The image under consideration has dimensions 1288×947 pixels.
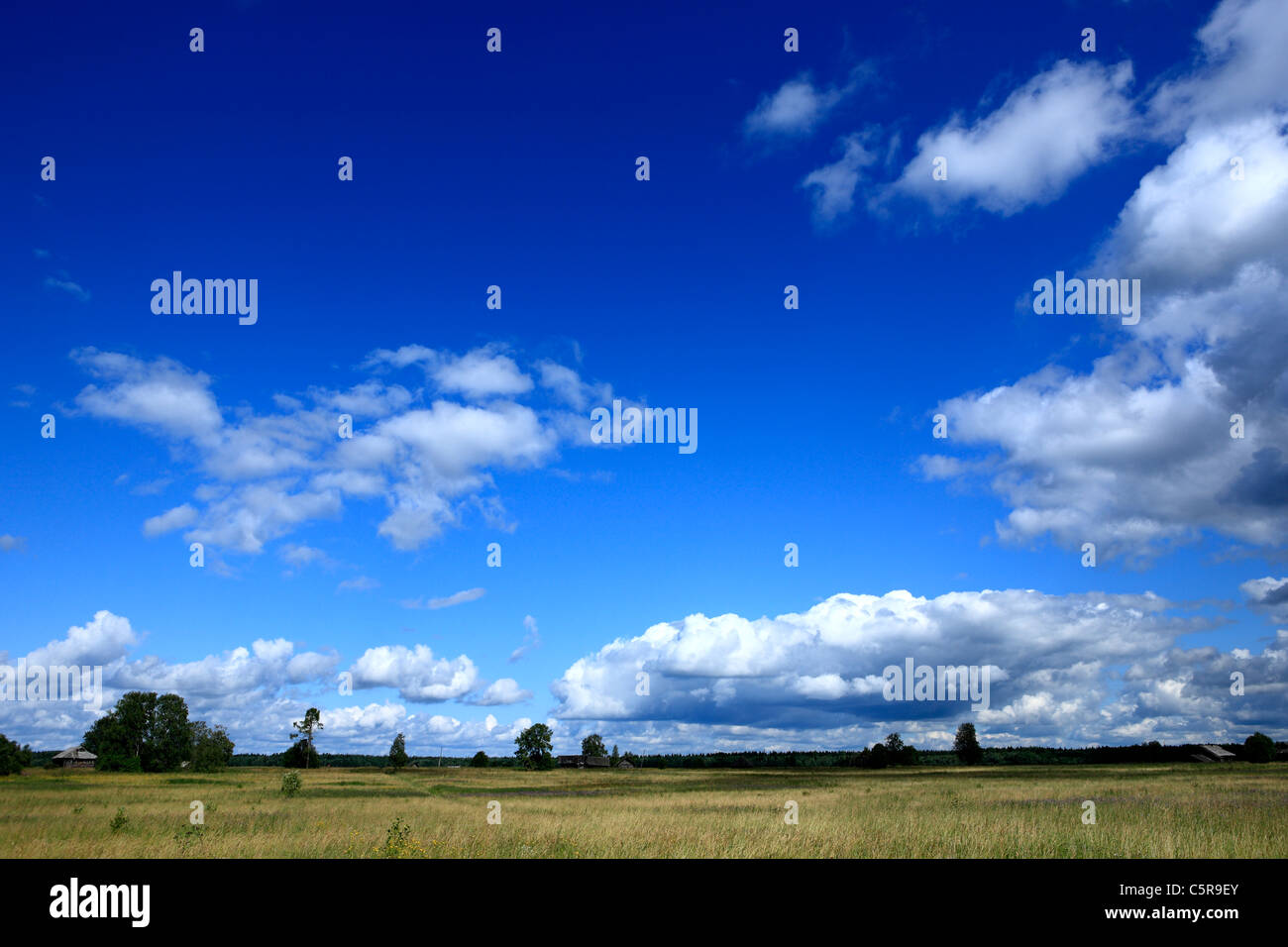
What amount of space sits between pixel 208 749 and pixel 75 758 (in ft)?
168

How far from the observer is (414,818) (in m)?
29.8

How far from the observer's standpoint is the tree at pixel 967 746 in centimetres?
14938

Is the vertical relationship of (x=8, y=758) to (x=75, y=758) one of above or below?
above

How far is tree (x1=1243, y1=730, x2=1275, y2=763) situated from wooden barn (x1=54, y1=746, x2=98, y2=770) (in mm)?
190149

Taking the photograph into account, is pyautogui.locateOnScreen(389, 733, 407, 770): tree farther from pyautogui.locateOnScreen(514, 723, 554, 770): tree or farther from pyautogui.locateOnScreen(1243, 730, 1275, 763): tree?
pyautogui.locateOnScreen(1243, 730, 1275, 763): tree

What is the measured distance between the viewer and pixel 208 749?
355ft

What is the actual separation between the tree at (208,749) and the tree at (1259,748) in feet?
498

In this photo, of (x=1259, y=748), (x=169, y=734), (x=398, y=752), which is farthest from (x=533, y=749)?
(x=1259, y=748)

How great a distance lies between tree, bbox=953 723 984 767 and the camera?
149375 millimetres

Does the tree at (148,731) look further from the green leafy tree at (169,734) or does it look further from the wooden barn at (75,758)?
the wooden barn at (75,758)

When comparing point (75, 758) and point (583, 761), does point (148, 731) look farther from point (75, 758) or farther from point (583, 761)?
point (583, 761)
